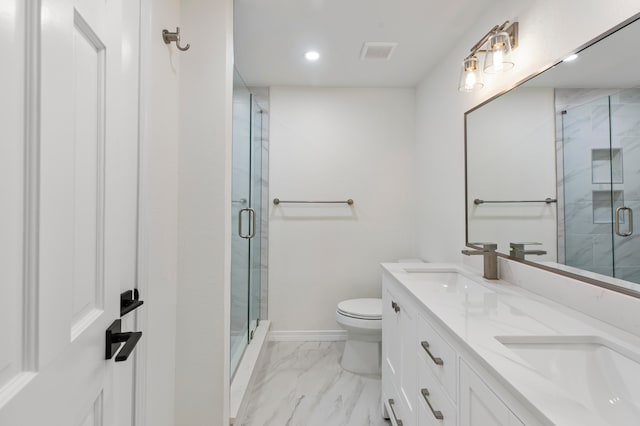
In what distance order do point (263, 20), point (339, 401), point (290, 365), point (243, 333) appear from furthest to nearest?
point (290, 365) < point (243, 333) < point (339, 401) < point (263, 20)

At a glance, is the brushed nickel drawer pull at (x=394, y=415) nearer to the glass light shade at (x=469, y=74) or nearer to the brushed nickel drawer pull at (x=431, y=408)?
the brushed nickel drawer pull at (x=431, y=408)

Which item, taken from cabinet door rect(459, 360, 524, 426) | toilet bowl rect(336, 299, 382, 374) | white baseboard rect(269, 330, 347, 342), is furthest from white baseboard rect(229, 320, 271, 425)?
cabinet door rect(459, 360, 524, 426)

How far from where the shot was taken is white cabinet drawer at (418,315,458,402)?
988 millimetres

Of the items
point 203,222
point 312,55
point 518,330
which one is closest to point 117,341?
point 203,222

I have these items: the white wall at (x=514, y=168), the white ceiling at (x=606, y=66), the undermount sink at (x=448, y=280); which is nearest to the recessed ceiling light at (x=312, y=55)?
the white wall at (x=514, y=168)

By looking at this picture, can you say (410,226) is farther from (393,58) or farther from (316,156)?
(393,58)

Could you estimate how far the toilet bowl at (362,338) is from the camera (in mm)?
2307

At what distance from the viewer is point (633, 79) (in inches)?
39.1

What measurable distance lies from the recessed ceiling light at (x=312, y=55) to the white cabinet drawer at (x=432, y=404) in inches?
80.7

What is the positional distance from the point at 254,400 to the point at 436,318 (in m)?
1.48

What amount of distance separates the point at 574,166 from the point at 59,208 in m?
1.54

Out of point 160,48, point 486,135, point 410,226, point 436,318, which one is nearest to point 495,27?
point 486,135

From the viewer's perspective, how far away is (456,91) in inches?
85.3

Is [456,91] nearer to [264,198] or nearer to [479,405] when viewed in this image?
[264,198]
